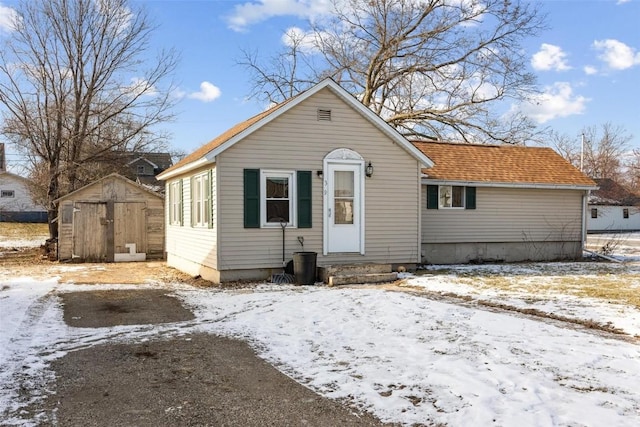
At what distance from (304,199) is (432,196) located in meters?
4.84

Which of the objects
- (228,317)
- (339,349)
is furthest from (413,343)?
(228,317)

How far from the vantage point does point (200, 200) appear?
13289 millimetres

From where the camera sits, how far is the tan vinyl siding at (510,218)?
15.6 meters

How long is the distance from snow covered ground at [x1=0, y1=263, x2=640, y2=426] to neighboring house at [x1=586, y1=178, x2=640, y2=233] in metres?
38.1

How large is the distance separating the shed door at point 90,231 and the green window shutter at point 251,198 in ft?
26.9

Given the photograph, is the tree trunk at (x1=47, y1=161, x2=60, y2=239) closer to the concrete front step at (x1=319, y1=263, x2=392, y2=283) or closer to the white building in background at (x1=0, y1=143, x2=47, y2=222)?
the concrete front step at (x1=319, y1=263, x2=392, y2=283)

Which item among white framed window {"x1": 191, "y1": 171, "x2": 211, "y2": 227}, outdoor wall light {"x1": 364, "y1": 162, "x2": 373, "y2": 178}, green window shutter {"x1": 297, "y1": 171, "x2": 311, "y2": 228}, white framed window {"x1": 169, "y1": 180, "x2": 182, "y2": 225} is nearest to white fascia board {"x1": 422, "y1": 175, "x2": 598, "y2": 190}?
outdoor wall light {"x1": 364, "y1": 162, "x2": 373, "y2": 178}

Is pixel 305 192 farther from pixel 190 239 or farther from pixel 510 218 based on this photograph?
pixel 510 218

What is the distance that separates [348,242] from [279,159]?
→ 2.68 meters

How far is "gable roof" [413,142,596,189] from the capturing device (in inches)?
625

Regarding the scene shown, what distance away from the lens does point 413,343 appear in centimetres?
631

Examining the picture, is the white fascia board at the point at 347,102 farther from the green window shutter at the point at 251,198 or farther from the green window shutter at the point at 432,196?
the green window shutter at the point at 432,196

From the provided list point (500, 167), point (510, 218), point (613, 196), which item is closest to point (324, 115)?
point (500, 167)

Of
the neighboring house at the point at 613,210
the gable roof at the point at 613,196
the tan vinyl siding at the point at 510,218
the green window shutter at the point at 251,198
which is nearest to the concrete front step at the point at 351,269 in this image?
the green window shutter at the point at 251,198
